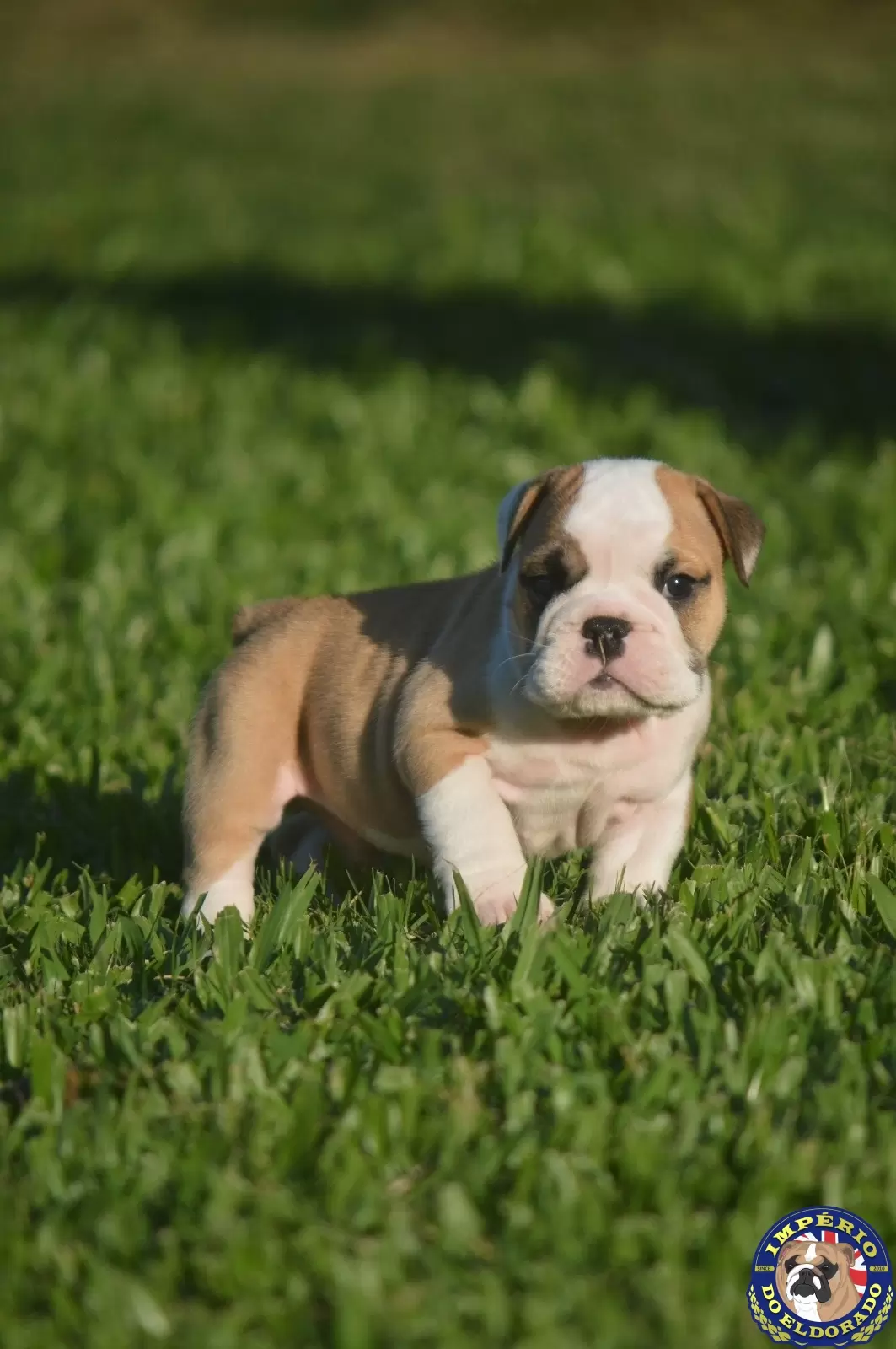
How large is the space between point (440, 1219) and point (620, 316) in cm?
1194

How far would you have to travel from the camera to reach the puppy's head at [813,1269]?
127 inches

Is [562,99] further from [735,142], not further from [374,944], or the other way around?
[374,944]

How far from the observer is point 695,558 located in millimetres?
4594

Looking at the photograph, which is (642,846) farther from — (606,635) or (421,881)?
(606,635)

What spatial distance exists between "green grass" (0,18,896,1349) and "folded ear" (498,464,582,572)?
3.20ft

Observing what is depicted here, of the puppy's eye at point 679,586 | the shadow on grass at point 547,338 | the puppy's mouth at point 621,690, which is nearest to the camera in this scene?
Result: the puppy's mouth at point 621,690

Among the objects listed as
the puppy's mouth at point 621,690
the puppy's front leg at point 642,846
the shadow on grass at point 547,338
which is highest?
the shadow on grass at point 547,338

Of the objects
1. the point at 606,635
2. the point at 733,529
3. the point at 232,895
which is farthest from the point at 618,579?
the point at 232,895

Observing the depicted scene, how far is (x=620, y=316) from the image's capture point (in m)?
14.4

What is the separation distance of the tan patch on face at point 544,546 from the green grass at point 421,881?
84cm

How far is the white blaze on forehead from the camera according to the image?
14.8 feet

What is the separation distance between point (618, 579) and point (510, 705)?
434 mm

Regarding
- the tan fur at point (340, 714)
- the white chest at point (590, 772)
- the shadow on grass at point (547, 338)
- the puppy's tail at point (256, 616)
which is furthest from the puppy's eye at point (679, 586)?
the shadow on grass at point (547, 338)

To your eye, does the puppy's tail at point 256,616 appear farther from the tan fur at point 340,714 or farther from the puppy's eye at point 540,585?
the puppy's eye at point 540,585
